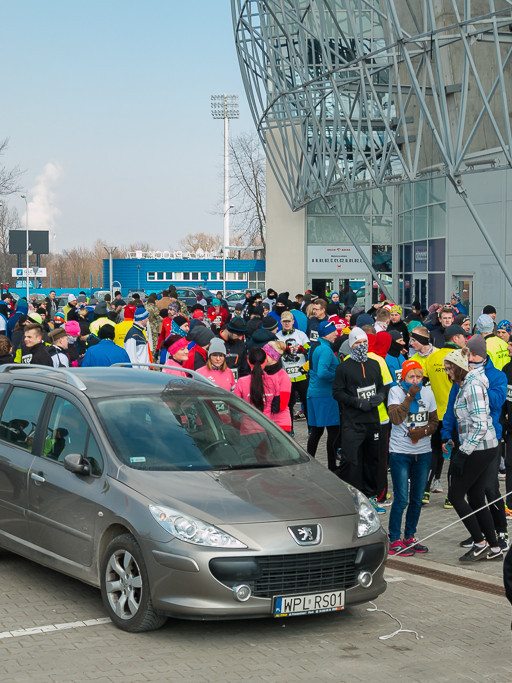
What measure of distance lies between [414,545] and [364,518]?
222 centimetres

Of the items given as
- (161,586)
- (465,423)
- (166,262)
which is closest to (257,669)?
(161,586)

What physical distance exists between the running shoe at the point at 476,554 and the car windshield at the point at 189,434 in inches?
77.8

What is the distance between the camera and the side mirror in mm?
6582

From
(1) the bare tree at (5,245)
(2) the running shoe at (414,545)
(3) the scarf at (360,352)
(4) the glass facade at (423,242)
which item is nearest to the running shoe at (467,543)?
(2) the running shoe at (414,545)

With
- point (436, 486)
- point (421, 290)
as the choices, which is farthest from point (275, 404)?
point (421, 290)

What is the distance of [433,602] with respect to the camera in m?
7.07

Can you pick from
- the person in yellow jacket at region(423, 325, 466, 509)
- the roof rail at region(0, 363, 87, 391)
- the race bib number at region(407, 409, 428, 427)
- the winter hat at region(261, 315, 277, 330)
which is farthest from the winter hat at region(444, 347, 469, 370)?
the winter hat at region(261, 315, 277, 330)

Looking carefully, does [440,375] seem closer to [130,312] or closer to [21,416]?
[21,416]

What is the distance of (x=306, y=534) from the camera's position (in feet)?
19.7

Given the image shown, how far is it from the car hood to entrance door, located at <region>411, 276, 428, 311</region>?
2492 centimetres

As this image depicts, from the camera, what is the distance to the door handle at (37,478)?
701cm

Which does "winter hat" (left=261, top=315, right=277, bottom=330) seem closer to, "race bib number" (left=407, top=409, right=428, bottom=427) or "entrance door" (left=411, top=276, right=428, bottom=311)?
"race bib number" (left=407, top=409, right=428, bottom=427)

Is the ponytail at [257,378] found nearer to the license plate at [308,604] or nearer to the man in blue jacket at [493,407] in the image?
the man in blue jacket at [493,407]

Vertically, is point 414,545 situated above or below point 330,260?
below
